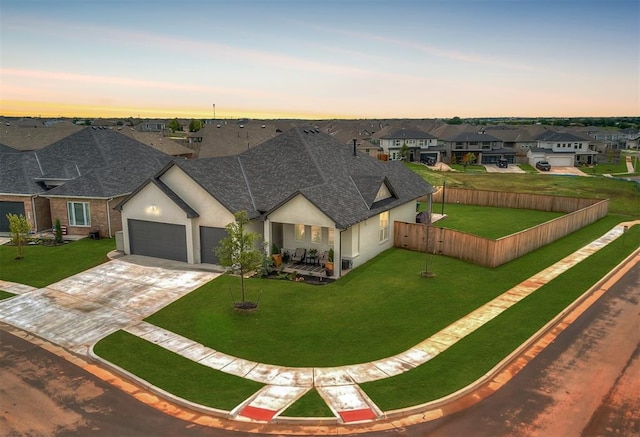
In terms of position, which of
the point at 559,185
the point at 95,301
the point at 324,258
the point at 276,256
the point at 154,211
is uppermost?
the point at 154,211

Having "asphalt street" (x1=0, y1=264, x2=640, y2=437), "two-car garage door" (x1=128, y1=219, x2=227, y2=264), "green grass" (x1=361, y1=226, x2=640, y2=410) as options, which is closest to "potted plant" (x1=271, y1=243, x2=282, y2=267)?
"two-car garage door" (x1=128, y1=219, x2=227, y2=264)

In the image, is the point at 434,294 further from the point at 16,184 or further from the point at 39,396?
the point at 16,184

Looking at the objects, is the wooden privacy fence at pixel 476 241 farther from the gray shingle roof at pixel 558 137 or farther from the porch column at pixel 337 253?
the gray shingle roof at pixel 558 137

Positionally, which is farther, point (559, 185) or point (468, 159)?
point (468, 159)

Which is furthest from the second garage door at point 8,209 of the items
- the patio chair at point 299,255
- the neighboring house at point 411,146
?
the neighboring house at point 411,146

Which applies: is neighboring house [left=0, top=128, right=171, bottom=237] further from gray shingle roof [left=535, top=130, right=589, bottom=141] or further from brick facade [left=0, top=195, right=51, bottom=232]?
gray shingle roof [left=535, top=130, right=589, bottom=141]

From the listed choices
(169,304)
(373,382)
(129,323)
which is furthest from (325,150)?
(373,382)

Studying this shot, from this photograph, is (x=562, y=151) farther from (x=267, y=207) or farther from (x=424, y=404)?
(x=424, y=404)

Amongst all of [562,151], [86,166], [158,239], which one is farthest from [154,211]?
[562,151]
